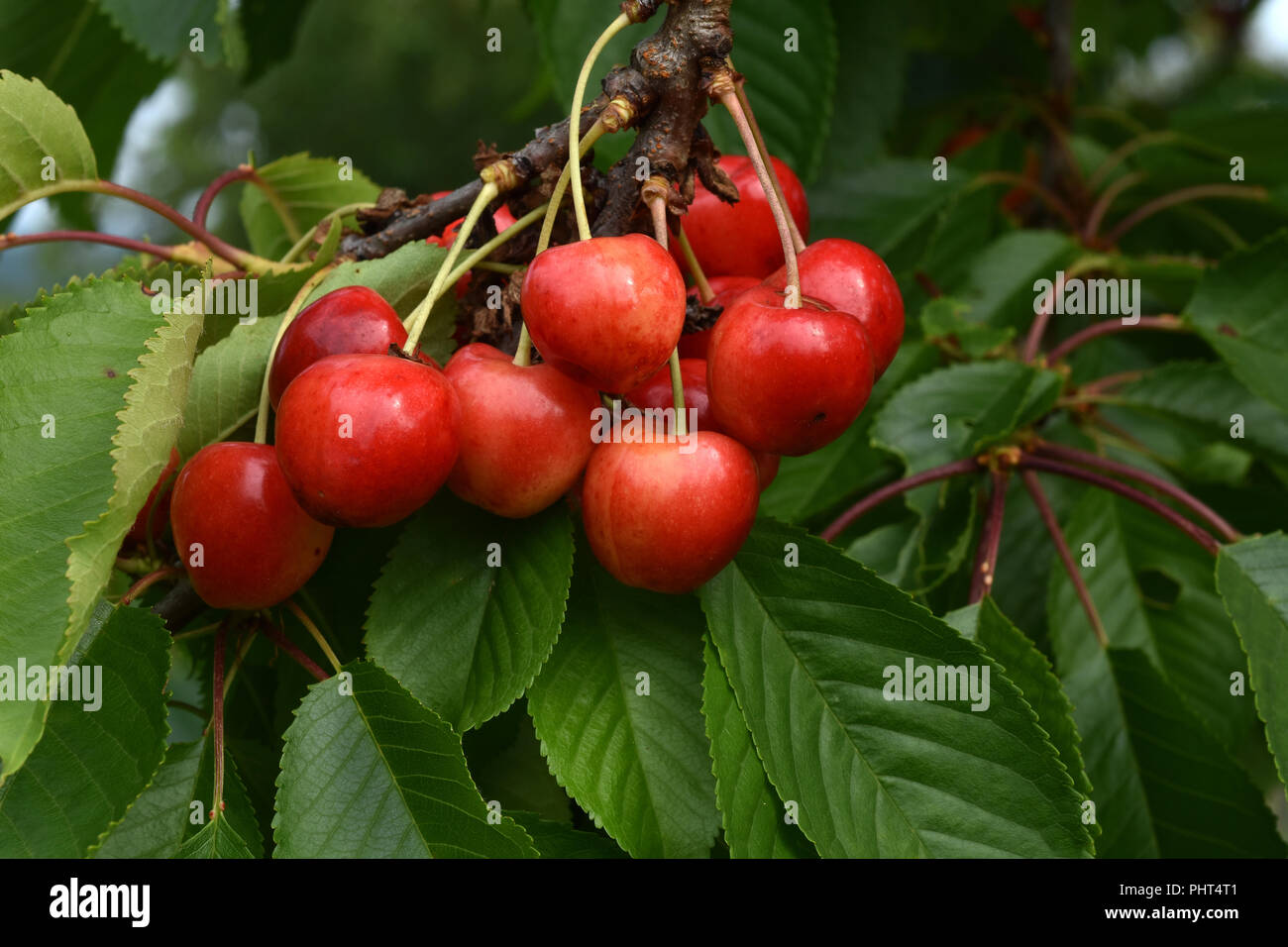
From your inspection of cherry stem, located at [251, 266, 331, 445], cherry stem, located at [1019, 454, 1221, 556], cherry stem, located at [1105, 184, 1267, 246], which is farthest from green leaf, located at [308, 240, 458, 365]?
cherry stem, located at [1105, 184, 1267, 246]

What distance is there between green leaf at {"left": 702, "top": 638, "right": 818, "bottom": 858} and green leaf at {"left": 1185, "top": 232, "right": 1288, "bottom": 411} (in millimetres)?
619

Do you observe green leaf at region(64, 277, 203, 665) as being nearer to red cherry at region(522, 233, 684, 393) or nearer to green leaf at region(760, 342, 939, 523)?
red cherry at region(522, 233, 684, 393)

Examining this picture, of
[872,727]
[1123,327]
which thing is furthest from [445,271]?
[1123,327]

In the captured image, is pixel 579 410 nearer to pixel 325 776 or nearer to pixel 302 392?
pixel 302 392

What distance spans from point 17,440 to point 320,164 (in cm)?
44

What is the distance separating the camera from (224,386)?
2.17 ft

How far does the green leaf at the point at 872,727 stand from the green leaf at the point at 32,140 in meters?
0.55

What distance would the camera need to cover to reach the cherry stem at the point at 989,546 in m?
0.82

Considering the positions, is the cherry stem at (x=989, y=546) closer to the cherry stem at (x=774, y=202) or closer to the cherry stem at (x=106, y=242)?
the cherry stem at (x=774, y=202)

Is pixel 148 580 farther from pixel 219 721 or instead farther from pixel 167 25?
pixel 167 25

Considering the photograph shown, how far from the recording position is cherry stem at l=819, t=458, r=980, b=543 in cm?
82

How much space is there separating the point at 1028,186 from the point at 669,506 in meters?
1.12
